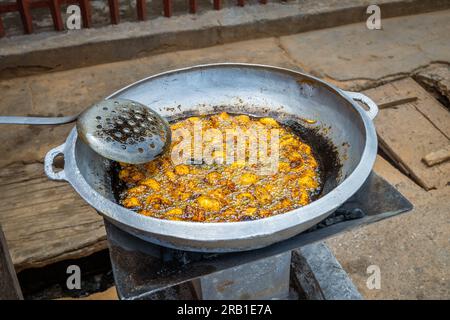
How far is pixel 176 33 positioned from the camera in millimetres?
4074

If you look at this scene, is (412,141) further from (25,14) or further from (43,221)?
(25,14)

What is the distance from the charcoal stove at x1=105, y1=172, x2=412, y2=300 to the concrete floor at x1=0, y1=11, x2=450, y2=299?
69 centimetres

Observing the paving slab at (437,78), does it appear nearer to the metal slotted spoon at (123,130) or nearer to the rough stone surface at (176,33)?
the rough stone surface at (176,33)

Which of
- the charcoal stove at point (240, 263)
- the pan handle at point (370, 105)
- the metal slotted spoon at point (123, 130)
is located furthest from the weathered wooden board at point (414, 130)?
the metal slotted spoon at point (123, 130)

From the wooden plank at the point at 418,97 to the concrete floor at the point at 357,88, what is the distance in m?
0.10

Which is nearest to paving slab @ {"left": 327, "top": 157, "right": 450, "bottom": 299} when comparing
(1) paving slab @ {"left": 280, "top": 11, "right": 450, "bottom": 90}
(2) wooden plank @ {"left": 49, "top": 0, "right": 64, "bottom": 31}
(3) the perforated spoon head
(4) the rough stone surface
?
(1) paving slab @ {"left": 280, "top": 11, "right": 450, "bottom": 90}

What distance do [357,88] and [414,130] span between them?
607 millimetres

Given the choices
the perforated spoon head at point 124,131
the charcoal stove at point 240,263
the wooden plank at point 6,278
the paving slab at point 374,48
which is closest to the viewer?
the wooden plank at point 6,278

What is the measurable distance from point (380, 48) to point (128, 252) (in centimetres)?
360

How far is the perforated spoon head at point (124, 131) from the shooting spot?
151cm

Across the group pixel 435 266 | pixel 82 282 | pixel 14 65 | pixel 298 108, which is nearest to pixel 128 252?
pixel 298 108

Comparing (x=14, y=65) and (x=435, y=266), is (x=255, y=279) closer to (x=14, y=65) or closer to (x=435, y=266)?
(x=435, y=266)

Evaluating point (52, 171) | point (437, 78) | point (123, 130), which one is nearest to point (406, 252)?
point (437, 78)

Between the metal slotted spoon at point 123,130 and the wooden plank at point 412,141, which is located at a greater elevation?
the metal slotted spoon at point 123,130
